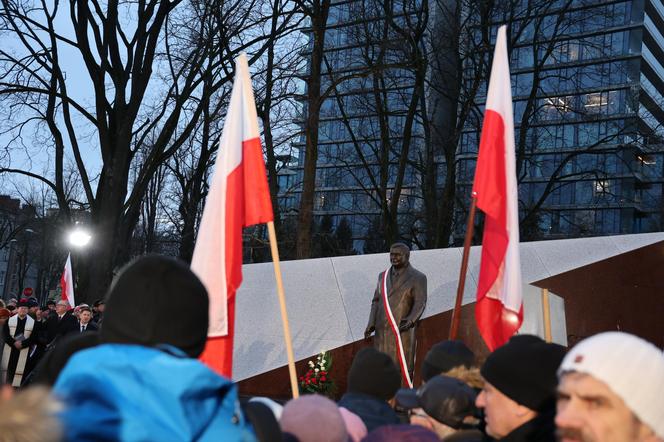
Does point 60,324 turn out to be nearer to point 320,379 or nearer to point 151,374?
point 320,379

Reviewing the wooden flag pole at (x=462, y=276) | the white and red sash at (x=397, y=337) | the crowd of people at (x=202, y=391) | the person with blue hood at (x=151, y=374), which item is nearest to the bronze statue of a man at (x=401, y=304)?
the white and red sash at (x=397, y=337)

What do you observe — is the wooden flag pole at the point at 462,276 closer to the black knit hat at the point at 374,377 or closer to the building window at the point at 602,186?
the black knit hat at the point at 374,377

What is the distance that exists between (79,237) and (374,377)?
14.8 metres

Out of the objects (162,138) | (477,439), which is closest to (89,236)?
(162,138)

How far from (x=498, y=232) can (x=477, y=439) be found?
2401mm

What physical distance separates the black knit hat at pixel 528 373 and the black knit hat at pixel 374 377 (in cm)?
91

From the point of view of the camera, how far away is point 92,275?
16531 millimetres

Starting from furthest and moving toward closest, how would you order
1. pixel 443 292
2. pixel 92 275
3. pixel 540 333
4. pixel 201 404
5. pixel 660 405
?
pixel 92 275 → pixel 443 292 → pixel 540 333 → pixel 660 405 → pixel 201 404

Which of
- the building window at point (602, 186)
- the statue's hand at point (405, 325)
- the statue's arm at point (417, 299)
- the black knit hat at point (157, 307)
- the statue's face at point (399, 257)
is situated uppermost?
the building window at point (602, 186)

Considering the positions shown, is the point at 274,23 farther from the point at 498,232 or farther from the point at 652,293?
the point at 498,232

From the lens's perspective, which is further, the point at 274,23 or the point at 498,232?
the point at 274,23

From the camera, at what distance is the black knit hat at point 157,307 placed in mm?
1917

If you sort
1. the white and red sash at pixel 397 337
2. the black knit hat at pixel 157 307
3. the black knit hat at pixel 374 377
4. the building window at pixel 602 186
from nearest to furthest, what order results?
the black knit hat at pixel 157 307 → the black knit hat at pixel 374 377 → the white and red sash at pixel 397 337 → the building window at pixel 602 186

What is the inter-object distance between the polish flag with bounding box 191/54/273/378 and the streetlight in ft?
41.6
